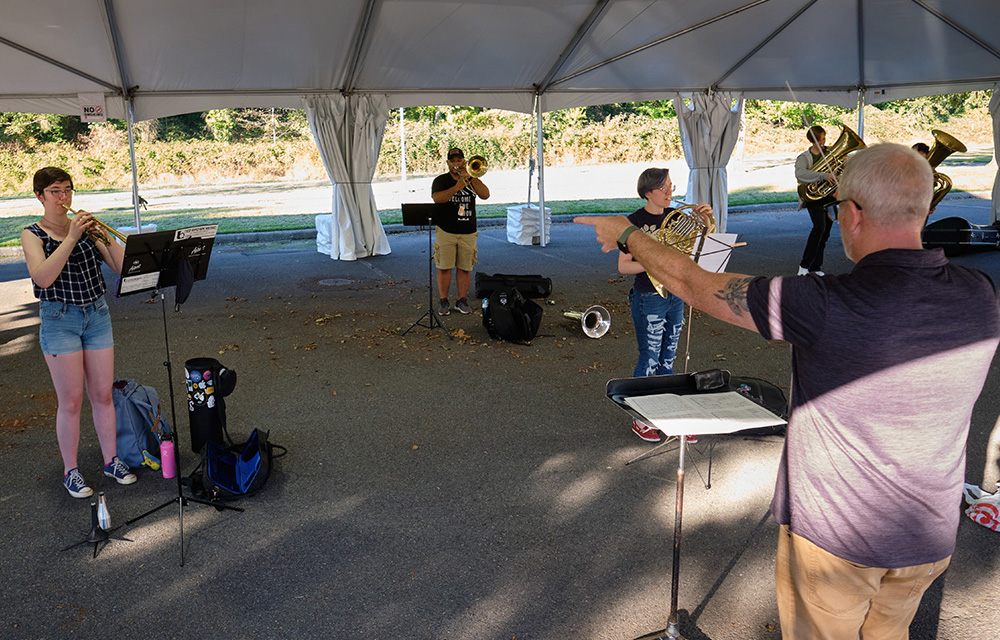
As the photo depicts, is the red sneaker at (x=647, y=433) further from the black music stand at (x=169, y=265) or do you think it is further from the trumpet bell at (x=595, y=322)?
the black music stand at (x=169, y=265)

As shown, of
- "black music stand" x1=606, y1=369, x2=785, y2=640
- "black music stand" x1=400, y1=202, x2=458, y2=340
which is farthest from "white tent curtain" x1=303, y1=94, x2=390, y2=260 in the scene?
"black music stand" x1=606, y1=369, x2=785, y2=640

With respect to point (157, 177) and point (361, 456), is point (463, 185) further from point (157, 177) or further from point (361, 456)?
point (157, 177)

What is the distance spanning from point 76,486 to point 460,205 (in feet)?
17.2

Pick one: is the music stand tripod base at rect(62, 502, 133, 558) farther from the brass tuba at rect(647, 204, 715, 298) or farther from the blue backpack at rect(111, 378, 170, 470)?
the brass tuba at rect(647, 204, 715, 298)

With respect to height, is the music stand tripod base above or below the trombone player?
→ below

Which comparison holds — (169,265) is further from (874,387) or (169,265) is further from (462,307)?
(462,307)

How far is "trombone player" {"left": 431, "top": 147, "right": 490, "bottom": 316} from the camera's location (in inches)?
334

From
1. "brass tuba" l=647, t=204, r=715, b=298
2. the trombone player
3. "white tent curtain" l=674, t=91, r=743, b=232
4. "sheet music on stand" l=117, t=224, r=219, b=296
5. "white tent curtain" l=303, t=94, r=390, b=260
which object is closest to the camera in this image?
"sheet music on stand" l=117, t=224, r=219, b=296

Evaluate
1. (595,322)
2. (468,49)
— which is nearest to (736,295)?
(595,322)

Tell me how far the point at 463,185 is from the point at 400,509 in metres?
5.03

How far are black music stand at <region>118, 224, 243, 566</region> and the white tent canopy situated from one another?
582 cm

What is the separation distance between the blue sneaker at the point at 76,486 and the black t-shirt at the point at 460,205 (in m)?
4.91

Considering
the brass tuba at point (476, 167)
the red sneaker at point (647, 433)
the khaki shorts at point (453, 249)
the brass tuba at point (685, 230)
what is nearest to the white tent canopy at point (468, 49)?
the brass tuba at point (476, 167)

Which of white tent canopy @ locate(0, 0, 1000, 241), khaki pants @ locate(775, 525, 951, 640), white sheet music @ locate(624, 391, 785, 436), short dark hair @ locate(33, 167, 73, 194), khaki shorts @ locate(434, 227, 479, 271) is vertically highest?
white tent canopy @ locate(0, 0, 1000, 241)
